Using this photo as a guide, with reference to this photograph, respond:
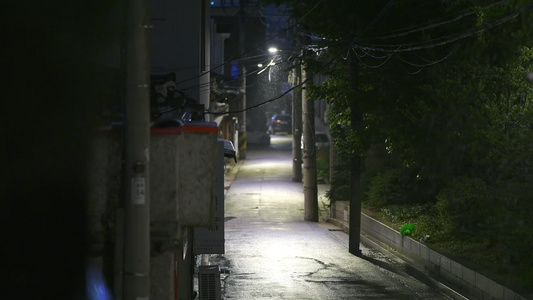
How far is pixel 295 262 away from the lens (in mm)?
18766

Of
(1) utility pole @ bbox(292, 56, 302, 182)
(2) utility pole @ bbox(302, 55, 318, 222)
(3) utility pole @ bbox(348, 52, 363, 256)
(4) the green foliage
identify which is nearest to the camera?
(4) the green foliage

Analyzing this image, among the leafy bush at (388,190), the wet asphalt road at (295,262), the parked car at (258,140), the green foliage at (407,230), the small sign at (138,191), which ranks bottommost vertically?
the wet asphalt road at (295,262)

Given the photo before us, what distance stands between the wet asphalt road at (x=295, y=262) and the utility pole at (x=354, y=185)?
0.34 meters

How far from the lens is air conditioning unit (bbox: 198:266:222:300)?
1295 centimetres

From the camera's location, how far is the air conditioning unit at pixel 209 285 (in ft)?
42.5

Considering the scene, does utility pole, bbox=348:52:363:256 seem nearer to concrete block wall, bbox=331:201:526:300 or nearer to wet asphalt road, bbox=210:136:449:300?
wet asphalt road, bbox=210:136:449:300

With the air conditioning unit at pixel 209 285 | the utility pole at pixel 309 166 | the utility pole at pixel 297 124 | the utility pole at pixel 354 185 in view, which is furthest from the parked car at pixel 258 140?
the air conditioning unit at pixel 209 285

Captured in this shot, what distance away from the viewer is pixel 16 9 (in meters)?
8.07

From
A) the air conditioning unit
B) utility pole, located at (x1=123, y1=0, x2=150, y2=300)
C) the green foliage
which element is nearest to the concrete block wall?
the green foliage

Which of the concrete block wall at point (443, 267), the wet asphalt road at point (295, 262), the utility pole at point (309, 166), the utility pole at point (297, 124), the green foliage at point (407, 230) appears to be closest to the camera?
the concrete block wall at point (443, 267)

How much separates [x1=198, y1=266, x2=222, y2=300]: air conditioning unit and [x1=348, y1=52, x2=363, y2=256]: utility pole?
7688 millimetres

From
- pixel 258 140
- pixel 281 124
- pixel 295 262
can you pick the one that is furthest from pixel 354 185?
pixel 281 124

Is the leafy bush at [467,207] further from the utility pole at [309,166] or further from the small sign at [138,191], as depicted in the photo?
the small sign at [138,191]

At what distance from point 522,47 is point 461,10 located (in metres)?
1.67
